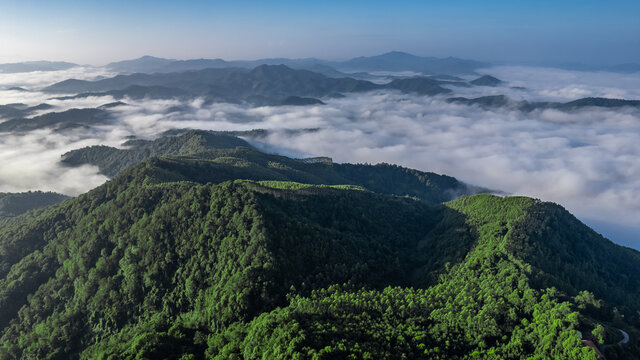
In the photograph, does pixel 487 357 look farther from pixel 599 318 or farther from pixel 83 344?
pixel 83 344

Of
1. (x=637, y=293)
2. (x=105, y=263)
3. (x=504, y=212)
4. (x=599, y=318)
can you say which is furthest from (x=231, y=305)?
(x=637, y=293)

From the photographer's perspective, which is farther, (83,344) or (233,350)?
(83,344)

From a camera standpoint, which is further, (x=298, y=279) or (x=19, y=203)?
(x=19, y=203)

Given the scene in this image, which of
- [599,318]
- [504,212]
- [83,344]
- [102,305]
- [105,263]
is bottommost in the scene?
[83,344]

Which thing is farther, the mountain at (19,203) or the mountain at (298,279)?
the mountain at (19,203)

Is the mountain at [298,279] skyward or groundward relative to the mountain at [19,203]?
skyward

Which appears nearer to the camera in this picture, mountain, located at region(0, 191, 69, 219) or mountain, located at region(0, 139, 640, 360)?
mountain, located at region(0, 139, 640, 360)

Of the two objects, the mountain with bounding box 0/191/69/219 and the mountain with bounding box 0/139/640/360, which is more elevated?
the mountain with bounding box 0/139/640/360

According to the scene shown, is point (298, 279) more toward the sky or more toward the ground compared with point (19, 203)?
more toward the sky
